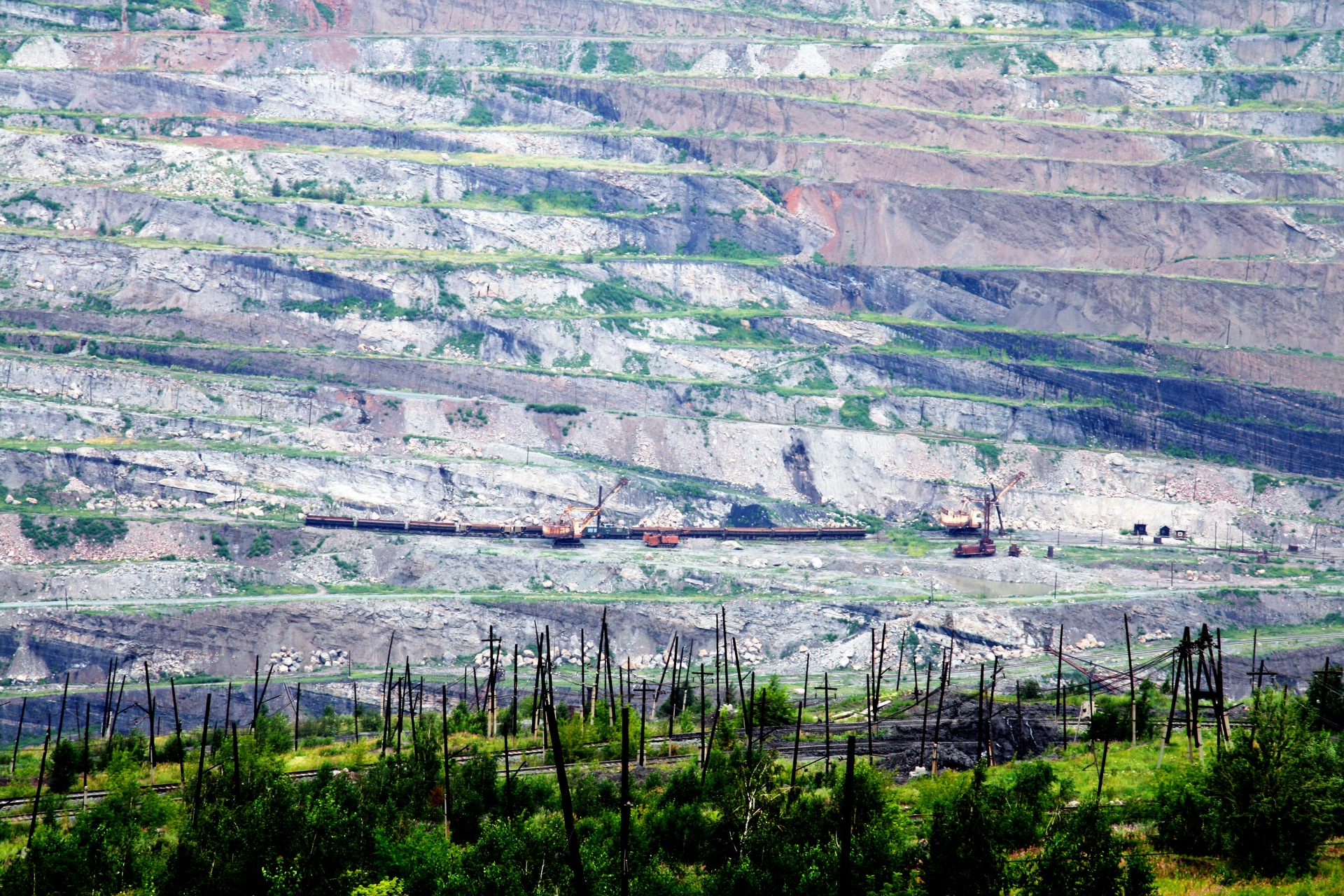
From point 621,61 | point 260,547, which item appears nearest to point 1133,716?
point 260,547

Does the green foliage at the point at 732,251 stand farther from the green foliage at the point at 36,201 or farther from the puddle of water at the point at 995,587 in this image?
the green foliage at the point at 36,201

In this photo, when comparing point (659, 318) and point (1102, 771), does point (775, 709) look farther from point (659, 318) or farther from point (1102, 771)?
point (659, 318)

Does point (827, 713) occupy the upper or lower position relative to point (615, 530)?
upper

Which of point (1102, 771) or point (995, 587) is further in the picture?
point (995, 587)

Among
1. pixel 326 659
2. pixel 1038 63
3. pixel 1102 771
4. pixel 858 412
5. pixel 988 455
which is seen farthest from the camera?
pixel 1038 63

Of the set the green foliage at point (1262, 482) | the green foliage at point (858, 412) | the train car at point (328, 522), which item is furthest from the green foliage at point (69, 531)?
the green foliage at point (1262, 482)

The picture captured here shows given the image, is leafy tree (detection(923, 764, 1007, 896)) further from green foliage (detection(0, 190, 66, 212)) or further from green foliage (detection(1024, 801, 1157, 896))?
green foliage (detection(0, 190, 66, 212))
